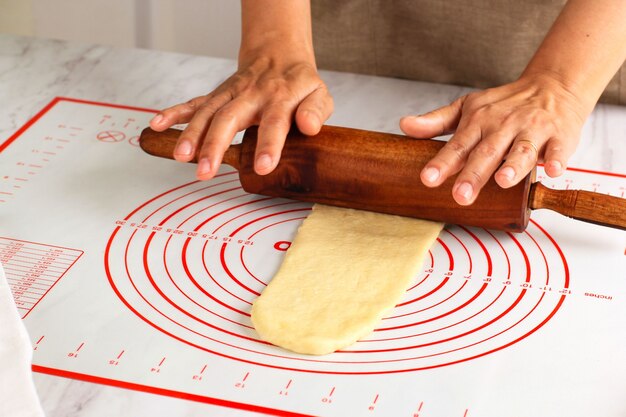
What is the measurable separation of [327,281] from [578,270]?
0.28 meters

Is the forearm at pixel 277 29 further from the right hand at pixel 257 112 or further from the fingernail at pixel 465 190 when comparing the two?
the fingernail at pixel 465 190

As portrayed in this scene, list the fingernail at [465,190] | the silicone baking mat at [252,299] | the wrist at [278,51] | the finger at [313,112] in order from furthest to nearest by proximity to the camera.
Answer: the wrist at [278,51] < the finger at [313,112] < the fingernail at [465,190] < the silicone baking mat at [252,299]

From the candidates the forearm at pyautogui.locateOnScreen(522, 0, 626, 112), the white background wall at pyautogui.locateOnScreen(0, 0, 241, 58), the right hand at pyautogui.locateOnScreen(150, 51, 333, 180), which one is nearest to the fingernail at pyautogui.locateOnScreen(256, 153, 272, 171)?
the right hand at pyautogui.locateOnScreen(150, 51, 333, 180)

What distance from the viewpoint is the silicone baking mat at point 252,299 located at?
2.55ft

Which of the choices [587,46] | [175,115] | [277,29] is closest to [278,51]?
[277,29]

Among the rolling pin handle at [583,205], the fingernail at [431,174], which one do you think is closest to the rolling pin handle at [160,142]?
the fingernail at [431,174]

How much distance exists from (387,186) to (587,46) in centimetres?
35

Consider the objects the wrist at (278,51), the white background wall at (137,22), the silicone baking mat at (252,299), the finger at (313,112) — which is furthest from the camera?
the white background wall at (137,22)

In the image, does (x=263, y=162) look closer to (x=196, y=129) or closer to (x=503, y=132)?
(x=196, y=129)

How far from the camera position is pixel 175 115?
109cm

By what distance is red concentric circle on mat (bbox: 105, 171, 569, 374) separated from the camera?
2.71 feet

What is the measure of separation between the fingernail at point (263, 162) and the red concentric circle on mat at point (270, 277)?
0.25 feet

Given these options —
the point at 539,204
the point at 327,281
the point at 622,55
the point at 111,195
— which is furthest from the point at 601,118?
the point at 111,195

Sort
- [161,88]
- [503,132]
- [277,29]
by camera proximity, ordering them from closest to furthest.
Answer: [503,132], [277,29], [161,88]
